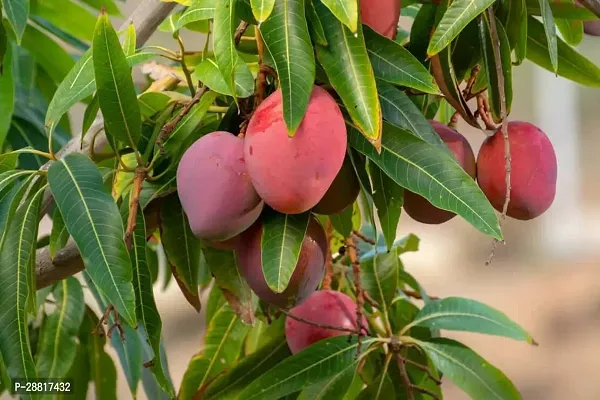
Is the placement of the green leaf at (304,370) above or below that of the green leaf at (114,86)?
below

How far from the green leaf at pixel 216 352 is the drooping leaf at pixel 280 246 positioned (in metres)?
0.34

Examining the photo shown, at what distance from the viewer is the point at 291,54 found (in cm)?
48

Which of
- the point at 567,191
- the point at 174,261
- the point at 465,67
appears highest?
the point at 465,67

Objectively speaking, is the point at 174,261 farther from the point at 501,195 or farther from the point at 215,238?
the point at 501,195

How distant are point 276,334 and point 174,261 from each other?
243mm

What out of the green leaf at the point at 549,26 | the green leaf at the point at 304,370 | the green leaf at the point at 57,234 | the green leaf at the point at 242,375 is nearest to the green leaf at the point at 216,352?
the green leaf at the point at 242,375

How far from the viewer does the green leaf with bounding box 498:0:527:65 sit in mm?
567

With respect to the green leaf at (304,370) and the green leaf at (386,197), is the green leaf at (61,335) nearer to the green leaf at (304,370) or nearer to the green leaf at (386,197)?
the green leaf at (304,370)

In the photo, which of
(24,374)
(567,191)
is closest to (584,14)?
(24,374)

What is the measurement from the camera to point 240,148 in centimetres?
51

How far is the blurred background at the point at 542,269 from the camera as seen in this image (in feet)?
8.35

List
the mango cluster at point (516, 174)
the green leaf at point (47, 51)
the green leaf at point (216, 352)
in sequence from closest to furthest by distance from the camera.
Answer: the mango cluster at point (516, 174), the green leaf at point (216, 352), the green leaf at point (47, 51)

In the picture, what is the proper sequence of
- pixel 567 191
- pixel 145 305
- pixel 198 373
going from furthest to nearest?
pixel 567 191
pixel 198 373
pixel 145 305

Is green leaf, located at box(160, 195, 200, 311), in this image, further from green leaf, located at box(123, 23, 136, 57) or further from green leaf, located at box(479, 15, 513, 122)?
green leaf, located at box(479, 15, 513, 122)
